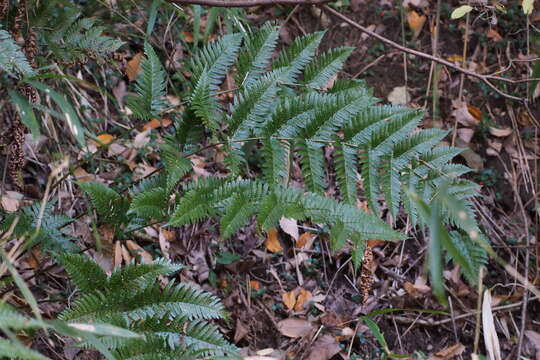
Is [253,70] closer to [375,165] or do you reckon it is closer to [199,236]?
[375,165]

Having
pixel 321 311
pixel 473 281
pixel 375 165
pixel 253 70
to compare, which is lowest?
pixel 321 311

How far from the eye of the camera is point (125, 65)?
9.69ft

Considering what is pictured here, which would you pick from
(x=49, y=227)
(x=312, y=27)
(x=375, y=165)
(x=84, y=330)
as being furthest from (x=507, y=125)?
(x=84, y=330)

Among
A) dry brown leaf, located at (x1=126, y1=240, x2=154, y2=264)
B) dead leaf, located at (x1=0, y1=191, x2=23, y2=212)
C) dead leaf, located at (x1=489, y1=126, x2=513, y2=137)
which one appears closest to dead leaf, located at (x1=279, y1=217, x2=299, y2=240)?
dry brown leaf, located at (x1=126, y1=240, x2=154, y2=264)

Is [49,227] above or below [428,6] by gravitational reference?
below

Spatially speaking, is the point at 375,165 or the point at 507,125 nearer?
the point at 375,165

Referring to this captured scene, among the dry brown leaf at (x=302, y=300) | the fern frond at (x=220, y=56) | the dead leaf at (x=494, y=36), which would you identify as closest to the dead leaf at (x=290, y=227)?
the dry brown leaf at (x=302, y=300)

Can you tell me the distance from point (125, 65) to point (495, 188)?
1.99 metres

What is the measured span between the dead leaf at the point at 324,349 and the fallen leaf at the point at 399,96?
140 cm

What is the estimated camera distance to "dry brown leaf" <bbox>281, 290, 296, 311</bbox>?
103 inches

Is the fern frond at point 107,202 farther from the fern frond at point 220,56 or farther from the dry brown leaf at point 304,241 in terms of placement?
the dry brown leaf at point 304,241

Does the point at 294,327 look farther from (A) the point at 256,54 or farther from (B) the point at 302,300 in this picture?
(A) the point at 256,54

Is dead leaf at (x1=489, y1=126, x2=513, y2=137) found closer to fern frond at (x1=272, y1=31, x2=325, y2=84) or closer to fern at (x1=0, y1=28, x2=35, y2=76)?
fern frond at (x1=272, y1=31, x2=325, y2=84)

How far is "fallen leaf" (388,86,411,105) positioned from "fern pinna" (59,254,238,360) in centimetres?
196
